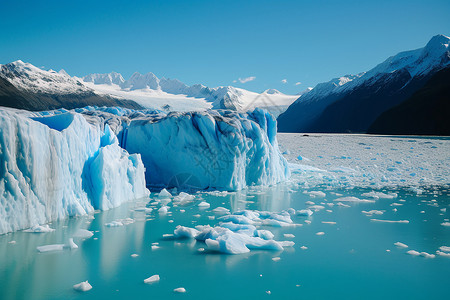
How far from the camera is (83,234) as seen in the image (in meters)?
4.21

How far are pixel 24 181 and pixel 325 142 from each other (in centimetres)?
1465

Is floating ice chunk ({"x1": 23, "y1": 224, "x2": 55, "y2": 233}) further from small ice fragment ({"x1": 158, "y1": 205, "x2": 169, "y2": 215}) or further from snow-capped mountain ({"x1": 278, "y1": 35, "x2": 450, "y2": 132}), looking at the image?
snow-capped mountain ({"x1": 278, "y1": 35, "x2": 450, "y2": 132})

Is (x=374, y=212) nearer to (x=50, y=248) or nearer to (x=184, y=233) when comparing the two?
(x=184, y=233)

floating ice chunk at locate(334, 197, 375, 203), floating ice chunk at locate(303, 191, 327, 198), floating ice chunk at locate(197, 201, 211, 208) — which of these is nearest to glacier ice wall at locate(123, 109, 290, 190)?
floating ice chunk at locate(303, 191, 327, 198)

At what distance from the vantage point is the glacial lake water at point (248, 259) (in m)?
2.83

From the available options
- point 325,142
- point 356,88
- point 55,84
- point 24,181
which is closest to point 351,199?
point 24,181

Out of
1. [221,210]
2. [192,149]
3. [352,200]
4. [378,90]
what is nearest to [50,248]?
[221,210]

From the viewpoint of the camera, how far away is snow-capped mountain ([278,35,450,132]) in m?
49.3

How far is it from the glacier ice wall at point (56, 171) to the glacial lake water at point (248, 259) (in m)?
0.27

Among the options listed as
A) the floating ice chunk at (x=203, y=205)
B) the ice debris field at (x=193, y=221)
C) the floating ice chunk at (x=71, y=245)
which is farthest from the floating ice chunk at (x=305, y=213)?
the floating ice chunk at (x=71, y=245)

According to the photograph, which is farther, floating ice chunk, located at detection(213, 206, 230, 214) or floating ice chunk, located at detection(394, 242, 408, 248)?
floating ice chunk, located at detection(213, 206, 230, 214)

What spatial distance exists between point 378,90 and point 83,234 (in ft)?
187

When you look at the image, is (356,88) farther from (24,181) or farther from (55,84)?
(55,84)

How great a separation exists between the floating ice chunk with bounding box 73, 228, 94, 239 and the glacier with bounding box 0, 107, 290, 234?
67 centimetres
